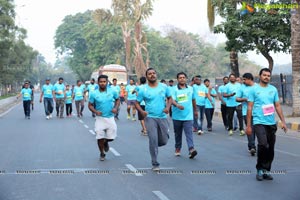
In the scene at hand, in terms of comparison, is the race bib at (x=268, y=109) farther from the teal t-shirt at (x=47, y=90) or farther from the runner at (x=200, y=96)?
the teal t-shirt at (x=47, y=90)

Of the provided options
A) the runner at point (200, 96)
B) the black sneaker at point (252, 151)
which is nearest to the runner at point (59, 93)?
the runner at point (200, 96)

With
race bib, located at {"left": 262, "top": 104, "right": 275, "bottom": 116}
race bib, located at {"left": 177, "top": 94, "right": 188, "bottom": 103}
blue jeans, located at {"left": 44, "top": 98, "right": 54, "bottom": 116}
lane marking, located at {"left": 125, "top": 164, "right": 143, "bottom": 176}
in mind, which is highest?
race bib, located at {"left": 177, "top": 94, "right": 188, "bottom": 103}

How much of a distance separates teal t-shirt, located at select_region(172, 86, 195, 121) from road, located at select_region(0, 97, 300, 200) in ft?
2.78

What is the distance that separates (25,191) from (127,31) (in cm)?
4480

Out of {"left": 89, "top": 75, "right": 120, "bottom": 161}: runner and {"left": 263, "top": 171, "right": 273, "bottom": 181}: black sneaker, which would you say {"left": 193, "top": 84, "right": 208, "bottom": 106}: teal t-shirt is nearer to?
{"left": 89, "top": 75, "right": 120, "bottom": 161}: runner

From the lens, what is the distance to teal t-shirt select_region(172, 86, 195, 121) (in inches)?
424

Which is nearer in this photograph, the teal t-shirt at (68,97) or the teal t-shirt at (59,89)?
the teal t-shirt at (59,89)

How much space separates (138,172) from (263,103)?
2429 millimetres

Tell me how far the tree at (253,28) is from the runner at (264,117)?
47.2ft

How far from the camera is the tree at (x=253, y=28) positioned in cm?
2242

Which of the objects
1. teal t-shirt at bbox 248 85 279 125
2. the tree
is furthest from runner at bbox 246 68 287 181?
the tree

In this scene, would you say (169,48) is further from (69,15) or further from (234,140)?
(234,140)

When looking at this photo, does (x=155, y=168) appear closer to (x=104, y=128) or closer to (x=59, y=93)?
(x=104, y=128)

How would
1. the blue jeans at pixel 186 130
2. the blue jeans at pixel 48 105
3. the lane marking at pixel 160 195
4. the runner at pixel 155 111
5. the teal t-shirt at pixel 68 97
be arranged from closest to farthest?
the lane marking at pixel 160 195
the runner at pixel 155 111
the blue jeans at pixel 186 130
the blue jeans at pixel 48 105
the teal t-shirt at pixel 68 97
